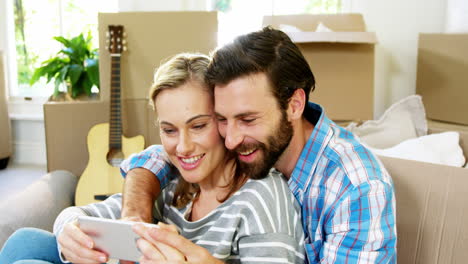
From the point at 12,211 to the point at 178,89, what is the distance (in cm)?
89

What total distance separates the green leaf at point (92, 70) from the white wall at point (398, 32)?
140 centimetres

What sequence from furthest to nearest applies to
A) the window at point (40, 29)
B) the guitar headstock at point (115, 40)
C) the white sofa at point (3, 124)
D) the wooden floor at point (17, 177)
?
the window at point (40, 29)
the white sofa at point (3, 124)
the wooden floor at point (17, 177)
the guitar headstock at point (115, 40)

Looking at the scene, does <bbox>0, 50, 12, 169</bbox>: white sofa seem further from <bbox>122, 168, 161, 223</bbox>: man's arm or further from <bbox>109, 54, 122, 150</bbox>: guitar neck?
<bbox>122, 168, 161, 223</bbox>: man's arm

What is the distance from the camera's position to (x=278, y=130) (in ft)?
3.62

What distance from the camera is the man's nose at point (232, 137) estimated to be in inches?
40.9

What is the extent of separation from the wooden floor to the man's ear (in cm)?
204

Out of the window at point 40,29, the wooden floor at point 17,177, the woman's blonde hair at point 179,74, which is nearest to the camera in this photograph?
the woman's blonde hair at point 179,74

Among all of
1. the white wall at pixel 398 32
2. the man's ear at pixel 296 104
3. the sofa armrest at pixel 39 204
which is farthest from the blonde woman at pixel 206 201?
the white wall at pixel 398 32

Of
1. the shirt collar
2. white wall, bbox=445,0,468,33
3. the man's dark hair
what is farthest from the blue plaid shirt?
white wall, bbox=445,0,468,33

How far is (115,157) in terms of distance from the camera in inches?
89.3

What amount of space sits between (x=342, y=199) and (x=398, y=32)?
1.83 meters

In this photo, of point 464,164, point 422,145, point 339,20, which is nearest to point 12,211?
point 422,145

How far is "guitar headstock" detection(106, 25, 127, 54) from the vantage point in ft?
7.13

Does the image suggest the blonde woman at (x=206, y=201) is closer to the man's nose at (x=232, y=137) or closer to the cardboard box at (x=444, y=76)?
the man's nose at (x=232, y=137)
